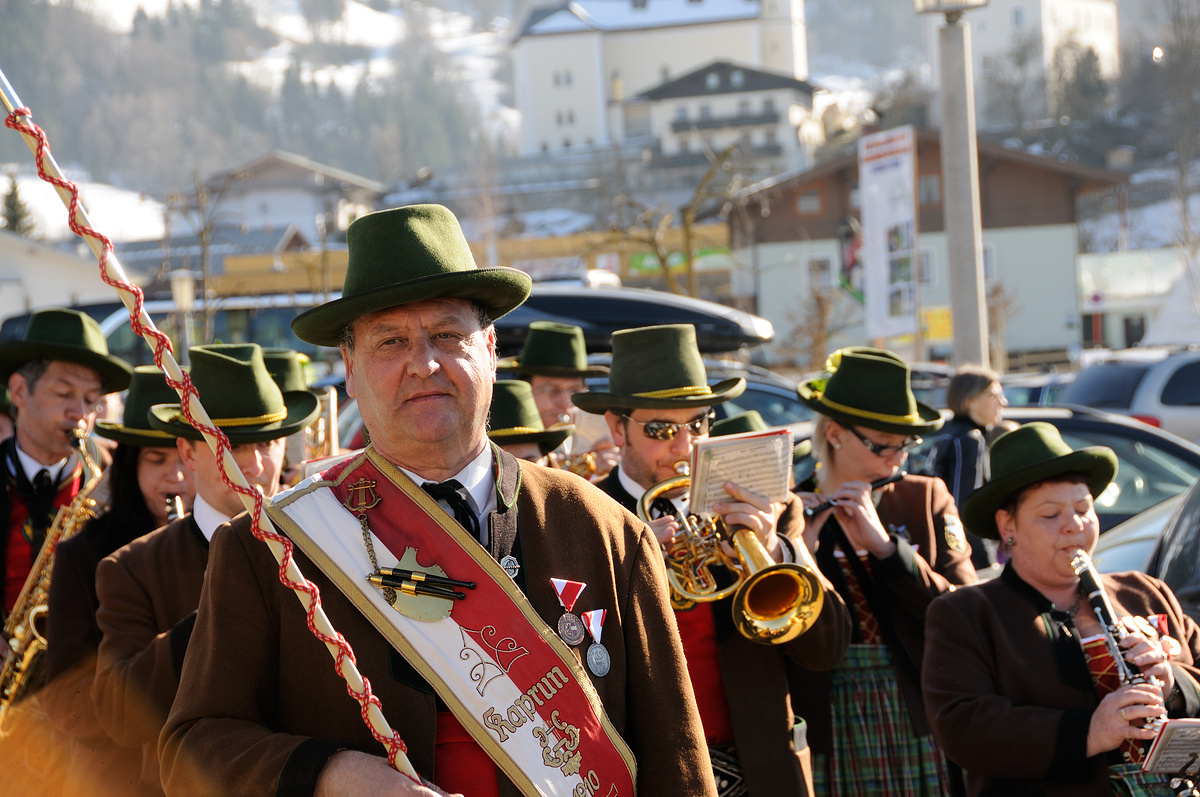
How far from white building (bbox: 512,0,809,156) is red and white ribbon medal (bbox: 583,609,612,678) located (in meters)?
111

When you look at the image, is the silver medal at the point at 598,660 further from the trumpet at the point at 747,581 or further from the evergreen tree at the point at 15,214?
the evergreen tree at the point at 15,214

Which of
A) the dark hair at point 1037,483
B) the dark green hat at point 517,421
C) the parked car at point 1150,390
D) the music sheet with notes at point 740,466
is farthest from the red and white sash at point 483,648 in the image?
the parked car at point 1150,390

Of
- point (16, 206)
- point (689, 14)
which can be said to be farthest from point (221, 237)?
point (689, 14)

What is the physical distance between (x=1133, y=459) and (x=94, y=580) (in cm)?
762

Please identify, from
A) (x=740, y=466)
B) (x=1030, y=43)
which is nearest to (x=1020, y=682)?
(x=740, y=466)

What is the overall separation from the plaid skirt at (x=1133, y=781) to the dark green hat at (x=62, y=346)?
4264mm

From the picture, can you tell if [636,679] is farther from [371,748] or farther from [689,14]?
[689,14]

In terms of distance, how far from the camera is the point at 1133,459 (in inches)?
362

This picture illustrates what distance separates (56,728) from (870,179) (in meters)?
10.9

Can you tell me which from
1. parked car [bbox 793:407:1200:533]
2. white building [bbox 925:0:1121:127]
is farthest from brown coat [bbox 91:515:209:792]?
white building [bbox 925:0:1121:127]

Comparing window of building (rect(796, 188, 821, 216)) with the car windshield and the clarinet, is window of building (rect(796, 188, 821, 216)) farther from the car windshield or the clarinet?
the clarinet

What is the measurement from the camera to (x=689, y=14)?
124m

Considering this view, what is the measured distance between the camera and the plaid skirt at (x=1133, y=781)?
3684mm

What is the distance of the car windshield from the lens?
15.6 meters
